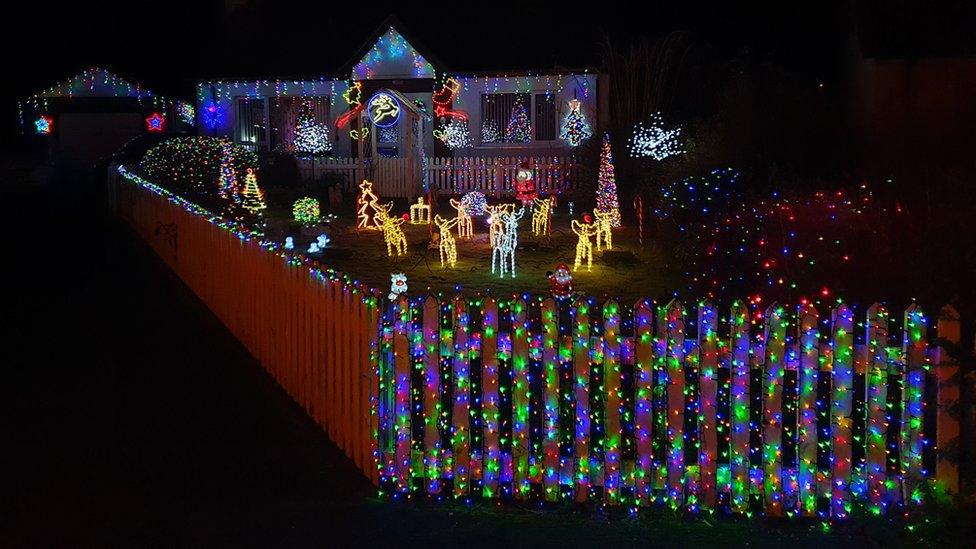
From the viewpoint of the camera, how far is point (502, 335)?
19.8ft

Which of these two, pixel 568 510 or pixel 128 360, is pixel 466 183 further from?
pixel 568 510

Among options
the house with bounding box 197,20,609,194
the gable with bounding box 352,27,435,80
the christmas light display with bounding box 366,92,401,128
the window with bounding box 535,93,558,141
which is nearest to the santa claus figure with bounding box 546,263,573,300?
the christmas light display with bounding box 366,92,401,128

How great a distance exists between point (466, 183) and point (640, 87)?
487 cm

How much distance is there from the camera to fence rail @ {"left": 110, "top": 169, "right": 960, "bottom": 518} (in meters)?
5.63

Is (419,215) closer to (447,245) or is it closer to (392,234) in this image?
(392,234)

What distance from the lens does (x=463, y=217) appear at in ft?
53.5

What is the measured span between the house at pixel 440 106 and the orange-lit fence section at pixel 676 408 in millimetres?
20427

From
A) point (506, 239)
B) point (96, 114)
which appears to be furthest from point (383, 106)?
point (96, 114)

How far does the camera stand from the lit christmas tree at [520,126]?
28.9 m

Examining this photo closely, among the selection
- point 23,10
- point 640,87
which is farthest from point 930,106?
point 23,10

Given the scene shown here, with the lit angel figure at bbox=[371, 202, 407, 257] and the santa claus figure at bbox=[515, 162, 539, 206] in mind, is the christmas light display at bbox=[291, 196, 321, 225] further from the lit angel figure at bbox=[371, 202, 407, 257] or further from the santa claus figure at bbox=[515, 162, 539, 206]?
the santa claus figure at bbox=[515, 162, 539, 206]

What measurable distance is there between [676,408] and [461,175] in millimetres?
20733

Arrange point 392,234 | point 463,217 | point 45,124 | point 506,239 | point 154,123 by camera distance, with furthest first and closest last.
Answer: point 154,123 < point 45,124 < point 463,217 < point 392,234 < point 506,239

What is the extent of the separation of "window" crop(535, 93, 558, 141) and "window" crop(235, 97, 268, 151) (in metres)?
8.44
